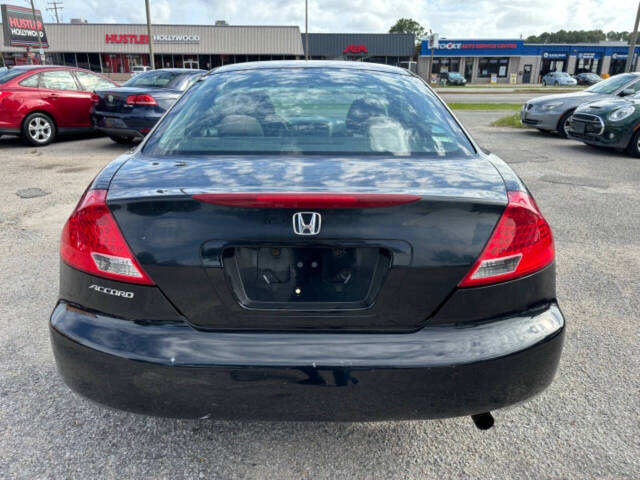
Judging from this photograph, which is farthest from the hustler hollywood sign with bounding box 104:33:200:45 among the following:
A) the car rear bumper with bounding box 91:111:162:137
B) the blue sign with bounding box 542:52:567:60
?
the car rear bumper with bounding box 91:111:162:137

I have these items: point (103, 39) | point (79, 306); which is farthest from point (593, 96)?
point (103, 39)

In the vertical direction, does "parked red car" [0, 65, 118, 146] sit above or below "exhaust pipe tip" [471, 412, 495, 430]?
above

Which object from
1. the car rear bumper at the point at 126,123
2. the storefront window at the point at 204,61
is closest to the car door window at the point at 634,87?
the car rear bumper at the point at 126,123

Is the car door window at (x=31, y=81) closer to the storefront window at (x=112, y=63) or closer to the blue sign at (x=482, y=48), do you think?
the storefront window at (x=112, y=63)

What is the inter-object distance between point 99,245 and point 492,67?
74.6 metres

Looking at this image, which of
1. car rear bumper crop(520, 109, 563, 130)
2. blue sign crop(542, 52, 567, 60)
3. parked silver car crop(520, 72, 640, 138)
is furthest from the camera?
blue sign crop(542, 52, 567, 60)

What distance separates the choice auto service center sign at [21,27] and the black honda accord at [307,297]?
47535mm

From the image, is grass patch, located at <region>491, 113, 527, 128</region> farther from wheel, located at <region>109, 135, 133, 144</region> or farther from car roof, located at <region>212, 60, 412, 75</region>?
car roof, located at <region>212, 60, 412, 75</region>

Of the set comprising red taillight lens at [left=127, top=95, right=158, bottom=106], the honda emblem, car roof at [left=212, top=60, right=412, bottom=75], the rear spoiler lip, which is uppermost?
car roof at [left=212, top=60, right=412, bottom=75]

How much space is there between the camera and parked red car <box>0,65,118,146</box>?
944 cm

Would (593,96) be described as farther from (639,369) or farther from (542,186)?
(639,369)

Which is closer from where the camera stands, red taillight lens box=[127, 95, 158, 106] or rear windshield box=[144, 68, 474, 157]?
rear windshield box=[144, 68, 474, 157]

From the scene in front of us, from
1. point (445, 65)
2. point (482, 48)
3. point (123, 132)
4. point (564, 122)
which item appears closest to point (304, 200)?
point (123, 132)

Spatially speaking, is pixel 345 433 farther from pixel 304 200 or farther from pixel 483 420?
pixel 304 200
